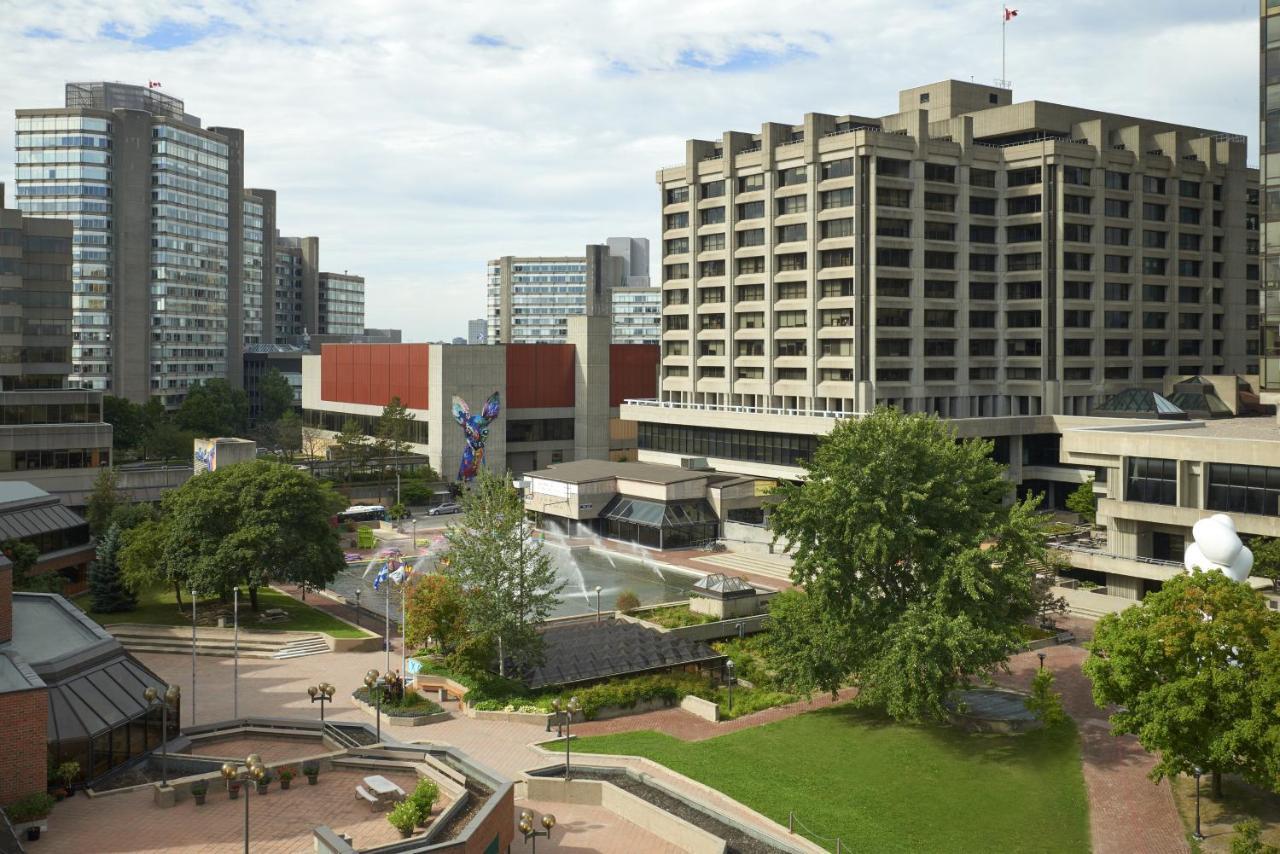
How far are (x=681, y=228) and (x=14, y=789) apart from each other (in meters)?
91.3

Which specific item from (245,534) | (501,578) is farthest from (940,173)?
(245,534)

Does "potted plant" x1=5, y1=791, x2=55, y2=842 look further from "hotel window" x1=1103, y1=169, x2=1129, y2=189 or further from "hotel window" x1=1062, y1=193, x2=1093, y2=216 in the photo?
"hotel window" x1=1103, y1=169, x2=1129, y2=189

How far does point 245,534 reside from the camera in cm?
6394

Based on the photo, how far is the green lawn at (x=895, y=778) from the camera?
1492 inches

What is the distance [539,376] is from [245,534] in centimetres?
6517

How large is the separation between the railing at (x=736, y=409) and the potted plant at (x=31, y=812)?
68801mm

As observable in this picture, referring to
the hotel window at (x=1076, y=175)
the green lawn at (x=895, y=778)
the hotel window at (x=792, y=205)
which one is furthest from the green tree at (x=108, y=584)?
the hotel window at (x=1076, y=175)

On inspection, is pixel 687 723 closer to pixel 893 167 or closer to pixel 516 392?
pixel 893 167

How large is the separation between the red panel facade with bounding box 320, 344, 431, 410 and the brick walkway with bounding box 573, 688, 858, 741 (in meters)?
77.3

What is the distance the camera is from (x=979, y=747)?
45344 mm

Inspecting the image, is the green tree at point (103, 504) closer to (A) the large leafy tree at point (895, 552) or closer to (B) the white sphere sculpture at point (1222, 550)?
(A) the large leafy tree at point (895, 552)

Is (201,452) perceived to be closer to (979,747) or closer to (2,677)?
(2,677)

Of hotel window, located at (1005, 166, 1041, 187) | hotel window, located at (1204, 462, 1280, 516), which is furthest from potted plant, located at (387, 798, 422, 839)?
hotel window, located at (1005, 166, 1041, 187)

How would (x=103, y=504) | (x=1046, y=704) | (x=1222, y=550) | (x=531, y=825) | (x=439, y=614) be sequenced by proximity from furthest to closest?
(x=103, y=504) < (x=439, y=614) < (x=1046, y=704) < (x=1222, y=550) < (x=531, y=825)
